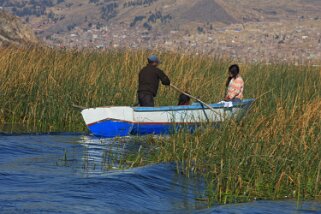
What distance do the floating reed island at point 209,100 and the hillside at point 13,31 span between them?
8.26 metres

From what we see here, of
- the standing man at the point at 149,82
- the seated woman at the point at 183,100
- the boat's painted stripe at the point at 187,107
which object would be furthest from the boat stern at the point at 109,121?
the seated woman at the point at 183,100

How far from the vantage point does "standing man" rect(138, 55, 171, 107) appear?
1864cm

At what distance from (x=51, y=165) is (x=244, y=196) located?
3.46 metres

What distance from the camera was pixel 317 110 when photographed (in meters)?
14.1

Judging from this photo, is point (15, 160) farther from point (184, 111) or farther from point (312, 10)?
point (312, 10)

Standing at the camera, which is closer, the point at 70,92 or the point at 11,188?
the point at 11,188

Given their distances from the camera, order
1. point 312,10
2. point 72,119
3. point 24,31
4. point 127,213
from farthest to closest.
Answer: point 312,10 < point 24,31 < point 72,119 < point 127,213

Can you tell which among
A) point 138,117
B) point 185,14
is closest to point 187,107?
point 138,117

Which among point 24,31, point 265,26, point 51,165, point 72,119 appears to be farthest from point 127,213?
point 265,26

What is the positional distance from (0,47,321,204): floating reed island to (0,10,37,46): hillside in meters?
8.26

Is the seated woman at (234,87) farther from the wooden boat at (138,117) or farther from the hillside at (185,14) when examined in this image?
the hillside at (185,14)

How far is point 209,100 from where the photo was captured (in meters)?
19.8

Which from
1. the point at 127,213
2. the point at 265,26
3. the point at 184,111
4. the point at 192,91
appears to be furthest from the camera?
the point at 265,26

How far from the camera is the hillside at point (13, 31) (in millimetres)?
31594
